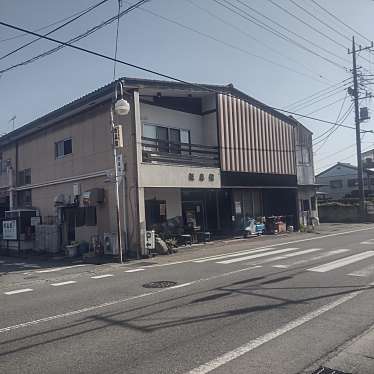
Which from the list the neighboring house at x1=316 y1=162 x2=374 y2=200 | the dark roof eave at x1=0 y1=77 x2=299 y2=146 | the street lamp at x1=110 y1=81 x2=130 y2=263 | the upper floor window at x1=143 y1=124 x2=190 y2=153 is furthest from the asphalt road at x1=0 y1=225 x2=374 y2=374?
the neighboring house at x1=316 y1=162 x2=374 y2=200

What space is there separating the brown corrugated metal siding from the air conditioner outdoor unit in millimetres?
7431

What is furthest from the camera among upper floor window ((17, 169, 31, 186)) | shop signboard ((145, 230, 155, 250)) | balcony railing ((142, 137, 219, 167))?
upper floor window ((17, 169, 31, 186))

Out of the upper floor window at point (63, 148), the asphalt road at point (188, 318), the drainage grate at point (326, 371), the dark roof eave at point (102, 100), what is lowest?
the drainage grate at point (326, 371)

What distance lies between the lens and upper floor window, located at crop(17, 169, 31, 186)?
24.4 metres

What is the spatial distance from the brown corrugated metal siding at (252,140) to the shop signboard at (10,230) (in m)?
10.8

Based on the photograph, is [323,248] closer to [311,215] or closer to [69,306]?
[69,306]

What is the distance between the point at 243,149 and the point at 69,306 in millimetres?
16906

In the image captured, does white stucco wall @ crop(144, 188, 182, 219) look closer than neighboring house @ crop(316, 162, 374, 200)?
Yes

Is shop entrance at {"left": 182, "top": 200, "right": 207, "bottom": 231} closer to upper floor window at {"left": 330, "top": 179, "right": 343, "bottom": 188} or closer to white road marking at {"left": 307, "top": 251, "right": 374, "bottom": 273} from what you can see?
white road marking at {"left": 307, "top": 251, "right": 374, "bottom": 273}

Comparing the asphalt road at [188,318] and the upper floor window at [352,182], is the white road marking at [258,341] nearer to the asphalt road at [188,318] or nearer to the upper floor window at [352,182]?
the asphalt road at [188,318]

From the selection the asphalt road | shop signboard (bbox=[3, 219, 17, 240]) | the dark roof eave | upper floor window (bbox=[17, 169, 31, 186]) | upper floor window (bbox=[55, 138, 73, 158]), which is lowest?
the asphalt road

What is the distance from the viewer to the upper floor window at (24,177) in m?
24.4

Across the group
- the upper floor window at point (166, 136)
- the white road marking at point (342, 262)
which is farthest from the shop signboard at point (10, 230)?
the white road marking at point (342, 262)

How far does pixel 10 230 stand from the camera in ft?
70.3
